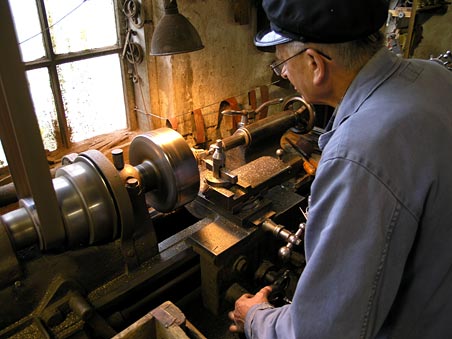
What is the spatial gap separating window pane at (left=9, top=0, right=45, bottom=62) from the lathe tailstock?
1.57 meters

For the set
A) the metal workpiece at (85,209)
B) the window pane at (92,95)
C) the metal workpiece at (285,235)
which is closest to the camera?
the metal workpiece at (85,209)

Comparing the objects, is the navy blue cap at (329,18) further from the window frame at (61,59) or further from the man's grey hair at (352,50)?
the window frame at (61,59)

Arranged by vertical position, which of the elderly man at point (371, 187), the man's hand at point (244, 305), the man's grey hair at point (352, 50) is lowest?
the man's hand at point (244, 305)

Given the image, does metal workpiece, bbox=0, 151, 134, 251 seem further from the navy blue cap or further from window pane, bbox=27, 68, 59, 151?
window pane, bbox=27, 68, 59, 151

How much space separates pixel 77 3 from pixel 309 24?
7.50ft

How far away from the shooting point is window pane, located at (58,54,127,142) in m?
2.75

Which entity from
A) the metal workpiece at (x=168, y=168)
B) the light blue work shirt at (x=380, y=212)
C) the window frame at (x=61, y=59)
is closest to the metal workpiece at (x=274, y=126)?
the metal workpiece at (x=168, y=168)

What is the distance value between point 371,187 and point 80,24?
2.54 metres

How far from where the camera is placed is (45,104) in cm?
266

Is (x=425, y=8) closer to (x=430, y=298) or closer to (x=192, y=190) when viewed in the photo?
(x=192, y=190)

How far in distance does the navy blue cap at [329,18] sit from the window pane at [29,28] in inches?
80.8

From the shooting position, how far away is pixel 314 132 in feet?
6.66

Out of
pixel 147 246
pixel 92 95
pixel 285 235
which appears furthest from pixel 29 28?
pixel 285 235

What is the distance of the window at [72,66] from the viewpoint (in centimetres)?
247
